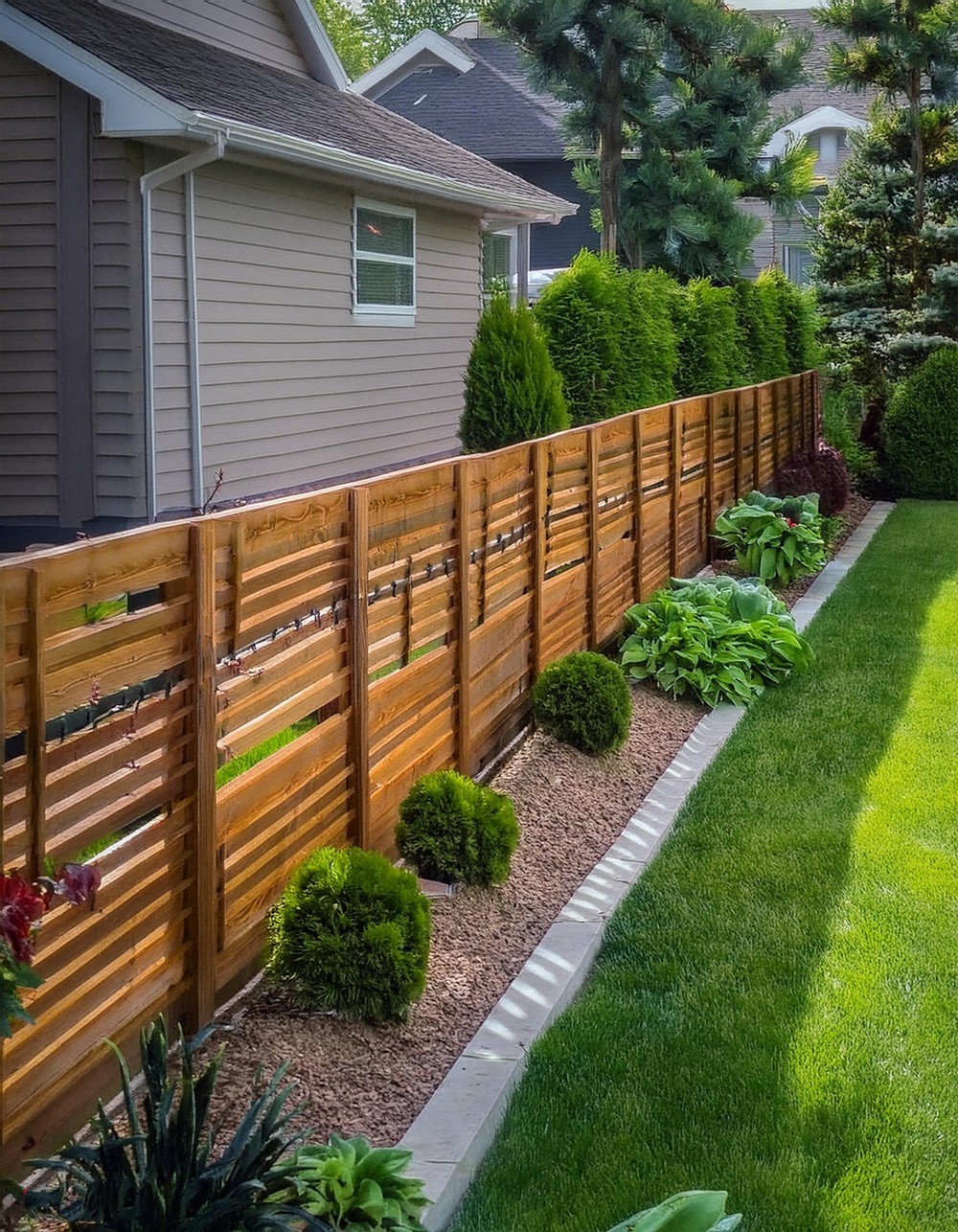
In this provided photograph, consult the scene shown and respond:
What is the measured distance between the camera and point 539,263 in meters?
29.1

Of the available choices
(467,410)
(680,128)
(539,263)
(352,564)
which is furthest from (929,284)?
(352,564)

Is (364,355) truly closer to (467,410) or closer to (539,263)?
(467,410)

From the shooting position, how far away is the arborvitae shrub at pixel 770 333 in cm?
1609

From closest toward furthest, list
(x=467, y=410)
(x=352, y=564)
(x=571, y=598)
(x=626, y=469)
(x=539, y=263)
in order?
(x=352, y=564) < (x=571, y=598) < (x=626, y=469) < (x=467, y=410) < (x=539, y=263)

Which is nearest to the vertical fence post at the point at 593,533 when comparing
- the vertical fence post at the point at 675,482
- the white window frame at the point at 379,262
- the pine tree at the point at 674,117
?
the vertical fence post at the point at 675,482

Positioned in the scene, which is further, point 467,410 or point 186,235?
point 186,235

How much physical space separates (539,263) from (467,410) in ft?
67.1

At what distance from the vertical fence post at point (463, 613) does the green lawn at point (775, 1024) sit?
2.97ft

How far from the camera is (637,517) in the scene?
29.0 feet

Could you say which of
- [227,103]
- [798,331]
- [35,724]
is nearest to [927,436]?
[798,331]

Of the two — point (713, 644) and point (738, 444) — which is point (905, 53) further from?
point (713, 644)

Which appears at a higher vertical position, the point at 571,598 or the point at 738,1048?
the point at 571,598

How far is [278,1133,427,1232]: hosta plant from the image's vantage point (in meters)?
2.94

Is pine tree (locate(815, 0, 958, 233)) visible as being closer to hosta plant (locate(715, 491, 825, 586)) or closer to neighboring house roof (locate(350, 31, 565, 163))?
neighboring house roof (locate(350, 31, 565, 163))
